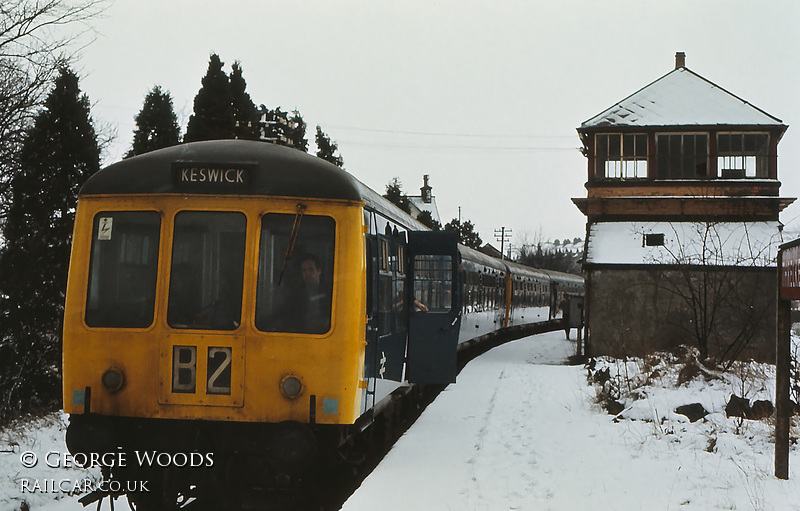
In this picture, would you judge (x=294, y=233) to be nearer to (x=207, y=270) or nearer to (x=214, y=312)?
(x=207, y=270)

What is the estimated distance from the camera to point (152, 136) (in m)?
24.8

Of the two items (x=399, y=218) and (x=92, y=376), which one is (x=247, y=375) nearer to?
(x=92, y=376)

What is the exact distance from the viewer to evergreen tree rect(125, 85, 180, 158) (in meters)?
24.4

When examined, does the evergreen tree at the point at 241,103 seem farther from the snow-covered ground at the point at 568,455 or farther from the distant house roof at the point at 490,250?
the distant house roof at the point at 490,250

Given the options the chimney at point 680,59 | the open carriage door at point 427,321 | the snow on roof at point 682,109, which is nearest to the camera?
the open carriage door at point 427,321

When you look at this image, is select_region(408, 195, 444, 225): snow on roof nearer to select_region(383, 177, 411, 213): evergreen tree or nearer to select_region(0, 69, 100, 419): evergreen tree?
select_region(383, 177, 411, 213): evergreen tree

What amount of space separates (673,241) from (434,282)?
14.2 m

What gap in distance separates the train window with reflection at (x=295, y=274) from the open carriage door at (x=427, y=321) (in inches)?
153

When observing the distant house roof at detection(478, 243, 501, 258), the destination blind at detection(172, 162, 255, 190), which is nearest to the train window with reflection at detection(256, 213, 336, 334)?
the destination blind at detection(172, 162, 255, 190)

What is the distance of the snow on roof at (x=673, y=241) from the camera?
73.1ft

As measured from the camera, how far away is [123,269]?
6320 mm

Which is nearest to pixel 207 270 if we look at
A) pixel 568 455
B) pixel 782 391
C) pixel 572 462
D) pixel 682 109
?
pixel 572 462

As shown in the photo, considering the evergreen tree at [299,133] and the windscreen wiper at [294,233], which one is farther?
the evergreen tree at [299,133]

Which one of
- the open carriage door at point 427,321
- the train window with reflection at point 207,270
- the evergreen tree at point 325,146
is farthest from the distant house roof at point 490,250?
the train window with reflection at point 207,270
